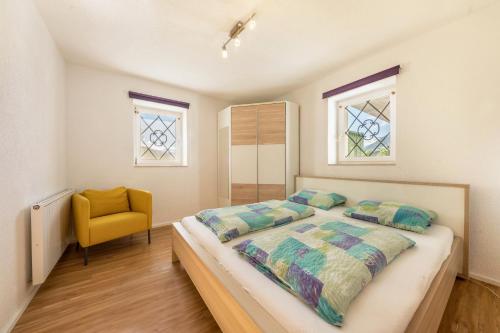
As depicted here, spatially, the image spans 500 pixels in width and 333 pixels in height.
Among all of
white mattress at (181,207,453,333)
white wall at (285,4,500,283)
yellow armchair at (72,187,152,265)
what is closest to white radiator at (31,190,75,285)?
yellow armchair at (72,187,152,265)

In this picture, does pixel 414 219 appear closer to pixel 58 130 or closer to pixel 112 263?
pixel 112 263

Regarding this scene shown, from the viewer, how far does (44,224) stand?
1.58 metres

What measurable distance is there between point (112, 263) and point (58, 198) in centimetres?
84

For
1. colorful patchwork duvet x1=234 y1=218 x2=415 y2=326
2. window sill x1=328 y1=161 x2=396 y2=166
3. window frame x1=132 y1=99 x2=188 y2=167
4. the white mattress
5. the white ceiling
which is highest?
the white ceiling

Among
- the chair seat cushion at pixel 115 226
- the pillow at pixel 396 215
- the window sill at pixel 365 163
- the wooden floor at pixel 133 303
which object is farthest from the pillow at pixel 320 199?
the chair seat cushion at pixel 115 226

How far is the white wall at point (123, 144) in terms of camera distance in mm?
2586

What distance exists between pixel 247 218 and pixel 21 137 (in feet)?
5.89

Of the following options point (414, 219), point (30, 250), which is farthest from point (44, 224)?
point (414, 219)

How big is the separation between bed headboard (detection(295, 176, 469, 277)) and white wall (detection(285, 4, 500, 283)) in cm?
15

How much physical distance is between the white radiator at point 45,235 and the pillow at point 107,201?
35 cm

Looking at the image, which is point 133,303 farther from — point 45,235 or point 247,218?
point 247,218

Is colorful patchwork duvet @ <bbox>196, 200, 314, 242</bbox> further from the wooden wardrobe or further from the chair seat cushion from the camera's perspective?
the wooden wardrobe

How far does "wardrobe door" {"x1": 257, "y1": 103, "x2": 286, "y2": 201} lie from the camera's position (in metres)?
3.15

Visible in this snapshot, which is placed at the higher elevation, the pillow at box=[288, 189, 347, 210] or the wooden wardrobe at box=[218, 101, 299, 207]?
the wooden wardrobe at box=[218, 101, 299, 207]
